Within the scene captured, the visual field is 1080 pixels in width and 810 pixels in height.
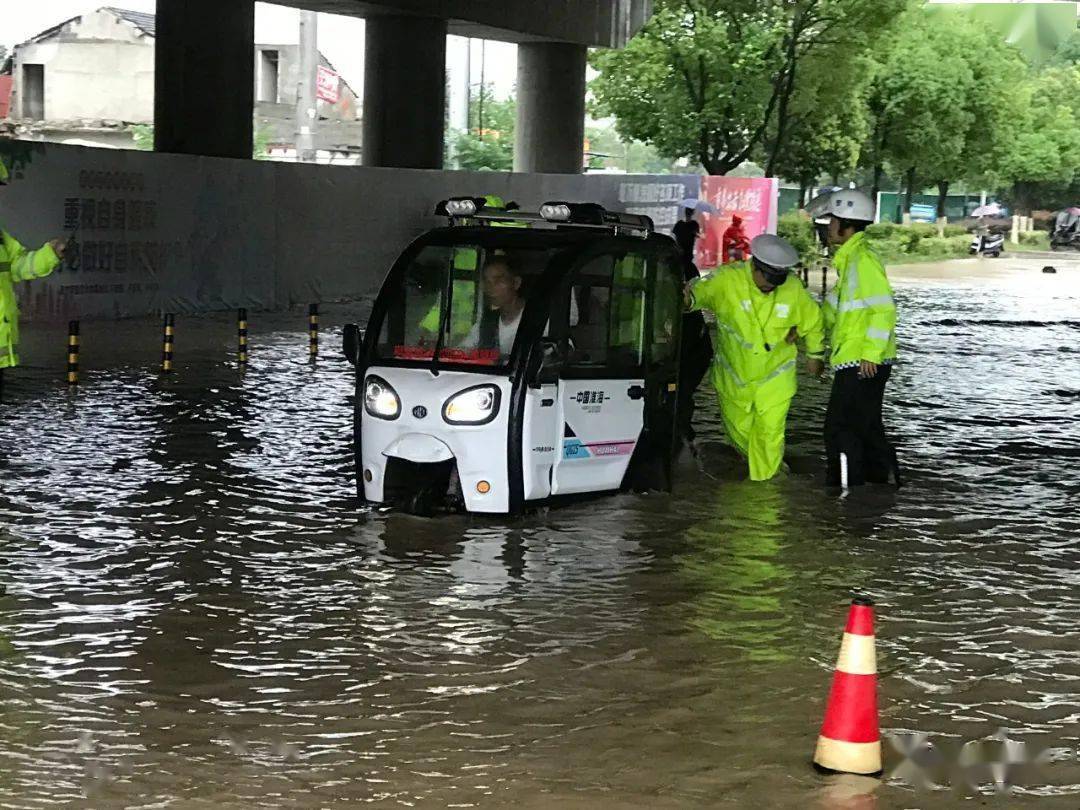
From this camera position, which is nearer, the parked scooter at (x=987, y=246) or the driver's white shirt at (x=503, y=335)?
the driver's white shirt at (x=503, y=335)


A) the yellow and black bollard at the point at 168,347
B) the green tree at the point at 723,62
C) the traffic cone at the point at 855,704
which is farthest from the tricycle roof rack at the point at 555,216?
the green tree at the point at 723,62

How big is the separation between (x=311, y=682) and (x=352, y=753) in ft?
3.39

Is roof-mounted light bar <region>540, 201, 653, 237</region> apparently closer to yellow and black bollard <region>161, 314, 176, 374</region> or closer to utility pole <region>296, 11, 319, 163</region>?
yellow and black bollard <region>161, 314, 176, 374</region>

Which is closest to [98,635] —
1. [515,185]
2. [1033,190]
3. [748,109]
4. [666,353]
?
[666,353]

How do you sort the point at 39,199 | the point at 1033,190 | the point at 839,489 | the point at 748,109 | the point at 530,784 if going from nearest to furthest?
the point at 530,784 < the point at 839,489 < the point at 39,199 < the point at 748,109 < the point at 1033,190

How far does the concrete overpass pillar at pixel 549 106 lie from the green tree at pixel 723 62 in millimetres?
5696

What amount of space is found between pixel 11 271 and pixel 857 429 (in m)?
6.74

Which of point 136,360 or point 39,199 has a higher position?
point 39,199

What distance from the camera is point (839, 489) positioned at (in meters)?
12.8

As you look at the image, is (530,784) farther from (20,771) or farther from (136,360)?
(136,360)

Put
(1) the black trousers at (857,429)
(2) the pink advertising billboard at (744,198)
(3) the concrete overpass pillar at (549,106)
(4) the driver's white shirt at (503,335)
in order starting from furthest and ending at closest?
(3) the concrete overpass pillar at (549,106)
(2) the pink advertising billboard at (744,198)
(1) the black trousers at (857,429)
(4) the driver's white shirt at (503,335)

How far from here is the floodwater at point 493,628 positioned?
20.8 feet

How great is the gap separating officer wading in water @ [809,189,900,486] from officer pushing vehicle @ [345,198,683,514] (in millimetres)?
1435

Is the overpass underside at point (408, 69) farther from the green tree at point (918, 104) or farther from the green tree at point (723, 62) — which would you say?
the green tree at point (918, 104)
